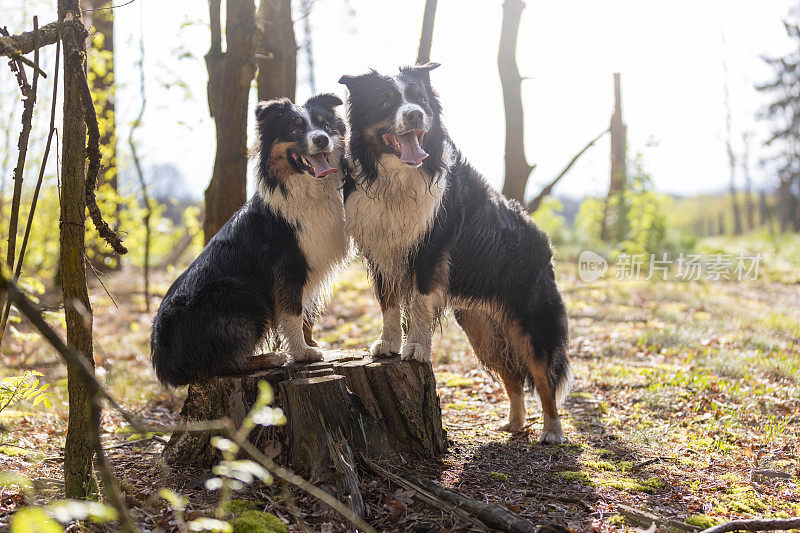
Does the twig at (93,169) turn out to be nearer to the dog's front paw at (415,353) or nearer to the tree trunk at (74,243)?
the tree trunk at (74,243)

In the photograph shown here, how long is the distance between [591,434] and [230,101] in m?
4.38

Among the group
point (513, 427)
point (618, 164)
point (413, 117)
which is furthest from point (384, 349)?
point (618, 164)

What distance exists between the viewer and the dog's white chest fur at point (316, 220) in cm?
409

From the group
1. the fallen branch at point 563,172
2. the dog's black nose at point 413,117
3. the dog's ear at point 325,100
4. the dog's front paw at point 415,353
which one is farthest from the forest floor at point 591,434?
the fallen branch at point 563,172

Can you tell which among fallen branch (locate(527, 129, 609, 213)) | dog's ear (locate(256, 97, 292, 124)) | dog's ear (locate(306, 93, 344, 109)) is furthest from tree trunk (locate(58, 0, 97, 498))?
fallen branch (locate(527, 129, 609, 213))

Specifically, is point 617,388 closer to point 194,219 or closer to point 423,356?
point 423,356

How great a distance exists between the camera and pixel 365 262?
4500mm

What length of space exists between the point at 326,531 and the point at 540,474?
1584 mm

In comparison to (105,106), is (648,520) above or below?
below

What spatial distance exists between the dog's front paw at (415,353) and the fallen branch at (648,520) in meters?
1.47

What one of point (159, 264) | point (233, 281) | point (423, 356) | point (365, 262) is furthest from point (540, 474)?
point (159, 264)

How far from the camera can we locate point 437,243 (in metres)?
4.34

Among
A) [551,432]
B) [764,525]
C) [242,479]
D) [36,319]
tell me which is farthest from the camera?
[551,432]

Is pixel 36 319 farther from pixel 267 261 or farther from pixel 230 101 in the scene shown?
pixel 230 101
